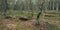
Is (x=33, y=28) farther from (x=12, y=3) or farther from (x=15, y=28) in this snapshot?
(x=12, y=3)

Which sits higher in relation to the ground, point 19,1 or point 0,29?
point 19,1

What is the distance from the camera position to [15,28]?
15359 millimetres

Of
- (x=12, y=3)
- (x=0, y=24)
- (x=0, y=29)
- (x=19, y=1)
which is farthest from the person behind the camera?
(x=19, y=1)

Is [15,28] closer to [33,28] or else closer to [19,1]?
[33,28]

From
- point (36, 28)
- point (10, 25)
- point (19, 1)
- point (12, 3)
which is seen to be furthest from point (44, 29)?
point (19, 1)

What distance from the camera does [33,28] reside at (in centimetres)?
1540

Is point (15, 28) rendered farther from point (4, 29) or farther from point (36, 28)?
point (36, 28)

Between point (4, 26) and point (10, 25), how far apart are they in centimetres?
75

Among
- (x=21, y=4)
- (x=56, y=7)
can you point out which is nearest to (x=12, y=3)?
(x=21, y=4)

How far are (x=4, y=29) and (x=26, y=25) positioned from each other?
2.59m

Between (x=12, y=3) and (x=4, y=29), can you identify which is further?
(x=12, y=3)

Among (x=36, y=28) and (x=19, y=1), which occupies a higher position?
(x=19, y=1)

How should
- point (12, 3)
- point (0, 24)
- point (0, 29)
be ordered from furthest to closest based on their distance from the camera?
1. point (12, 3)
2. point (0, 24)
3. point (0, 29)

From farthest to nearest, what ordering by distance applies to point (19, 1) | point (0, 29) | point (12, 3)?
1. point (19, 1)
2. point (12, 3)
3. point (0, 29)
